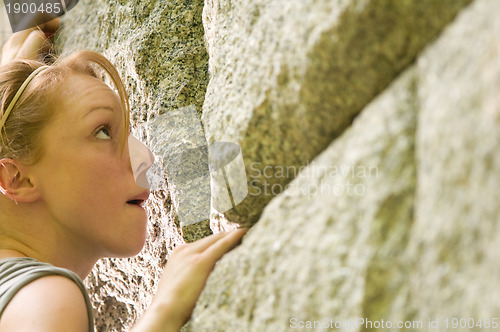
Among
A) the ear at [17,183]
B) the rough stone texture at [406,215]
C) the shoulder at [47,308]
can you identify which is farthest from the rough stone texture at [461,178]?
the ear at [17,183]

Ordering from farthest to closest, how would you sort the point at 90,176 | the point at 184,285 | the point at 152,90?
the point at 152,90
the point at 90,176
the point at 184,285

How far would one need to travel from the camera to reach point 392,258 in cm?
64

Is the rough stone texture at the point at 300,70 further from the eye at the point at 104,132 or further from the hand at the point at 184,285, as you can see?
the eye at the point at 104,132

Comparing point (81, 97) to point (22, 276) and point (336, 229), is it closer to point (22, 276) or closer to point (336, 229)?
point (22, 276)

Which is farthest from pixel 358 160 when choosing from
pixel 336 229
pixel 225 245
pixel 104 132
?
pixel 104 132

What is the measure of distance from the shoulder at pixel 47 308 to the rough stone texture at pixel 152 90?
325mm

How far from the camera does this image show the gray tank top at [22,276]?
1.03m

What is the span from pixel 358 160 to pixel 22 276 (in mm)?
690

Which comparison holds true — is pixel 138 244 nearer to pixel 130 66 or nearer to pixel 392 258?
pixel 130 66

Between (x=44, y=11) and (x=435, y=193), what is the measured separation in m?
1.77

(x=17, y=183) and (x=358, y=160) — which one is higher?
(x=358, y=160)

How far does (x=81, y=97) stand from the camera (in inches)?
49.7

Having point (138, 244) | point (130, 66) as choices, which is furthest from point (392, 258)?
point (130, 66)

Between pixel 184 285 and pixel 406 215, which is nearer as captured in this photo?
pixel 406 215
